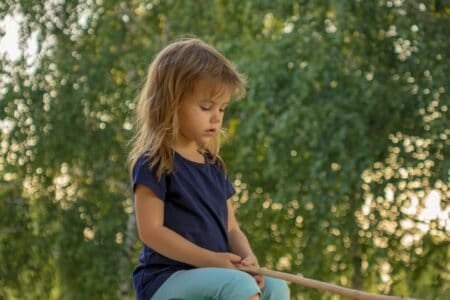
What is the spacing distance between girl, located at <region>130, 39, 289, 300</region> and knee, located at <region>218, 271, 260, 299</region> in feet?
0.11

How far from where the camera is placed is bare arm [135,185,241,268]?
2611 millimetres

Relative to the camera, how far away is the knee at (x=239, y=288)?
247 cm

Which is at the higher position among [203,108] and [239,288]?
→ [203,108]

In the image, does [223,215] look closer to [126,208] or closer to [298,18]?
[298,18]

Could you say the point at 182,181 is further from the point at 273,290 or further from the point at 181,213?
the point at 273,290

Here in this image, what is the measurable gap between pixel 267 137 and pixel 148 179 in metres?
2.90

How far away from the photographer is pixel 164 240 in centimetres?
262

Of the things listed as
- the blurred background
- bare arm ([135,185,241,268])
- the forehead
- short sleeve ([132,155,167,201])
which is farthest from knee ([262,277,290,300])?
the blurred background

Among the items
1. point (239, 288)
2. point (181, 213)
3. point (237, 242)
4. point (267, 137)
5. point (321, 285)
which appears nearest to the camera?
point (239, 288)

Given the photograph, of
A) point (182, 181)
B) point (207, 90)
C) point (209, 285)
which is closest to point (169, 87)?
point (207, 90)

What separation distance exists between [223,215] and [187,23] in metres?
3.33

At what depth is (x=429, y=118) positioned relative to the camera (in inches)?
212

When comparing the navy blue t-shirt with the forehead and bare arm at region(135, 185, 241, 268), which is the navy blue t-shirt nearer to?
→ bare arm at region(135, 185, 241, 268)

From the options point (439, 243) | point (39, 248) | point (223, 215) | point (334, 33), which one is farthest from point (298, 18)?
point (223, 215)
